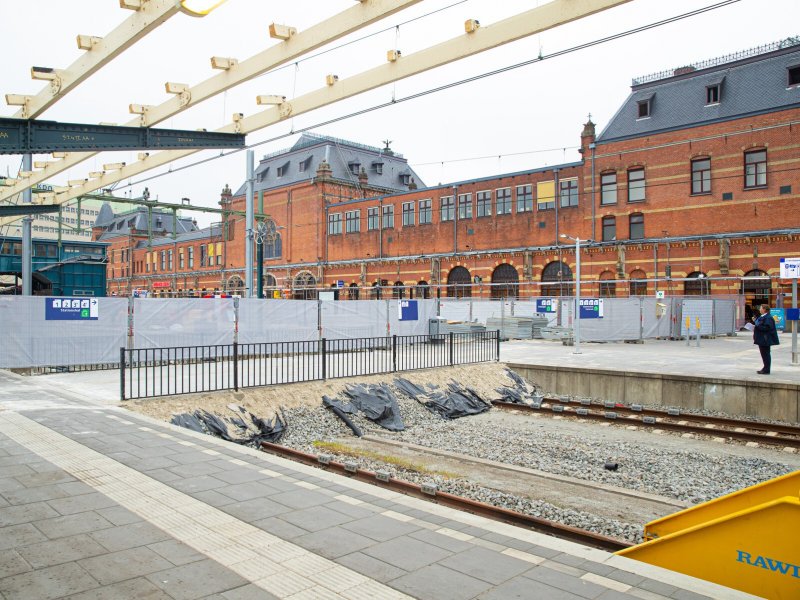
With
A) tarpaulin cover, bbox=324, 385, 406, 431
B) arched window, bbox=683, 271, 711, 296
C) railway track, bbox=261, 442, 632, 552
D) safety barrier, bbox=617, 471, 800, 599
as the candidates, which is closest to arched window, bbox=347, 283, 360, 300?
arched window, bbox=683, 271, 711, 296

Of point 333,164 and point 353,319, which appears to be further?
→ point 333,164

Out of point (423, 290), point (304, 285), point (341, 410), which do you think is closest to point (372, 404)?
point (341, 410)

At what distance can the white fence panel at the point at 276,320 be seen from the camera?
1995cm

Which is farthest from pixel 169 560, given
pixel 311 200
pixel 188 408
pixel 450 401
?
pixel 311 200

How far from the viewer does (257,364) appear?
17375 millimetres

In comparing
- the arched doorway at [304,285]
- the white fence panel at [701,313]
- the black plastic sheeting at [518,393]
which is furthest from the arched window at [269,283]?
the black plastic sheeting at [518,393]

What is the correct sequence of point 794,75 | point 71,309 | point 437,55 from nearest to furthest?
point 437,55
point 71,309
point 794,75

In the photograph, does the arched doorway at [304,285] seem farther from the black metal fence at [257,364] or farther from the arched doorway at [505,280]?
the black metal fence at [257,364]

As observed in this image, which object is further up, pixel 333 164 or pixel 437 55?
pixel 333 164

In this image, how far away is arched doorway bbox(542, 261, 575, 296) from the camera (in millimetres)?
38144

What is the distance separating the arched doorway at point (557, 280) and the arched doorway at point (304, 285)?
2274 centimetres

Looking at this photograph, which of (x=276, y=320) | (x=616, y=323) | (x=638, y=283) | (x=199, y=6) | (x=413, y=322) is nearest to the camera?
(x=199, y=6)

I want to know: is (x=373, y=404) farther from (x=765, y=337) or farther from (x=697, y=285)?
(x=697, y=285)

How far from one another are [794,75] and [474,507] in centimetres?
3453
